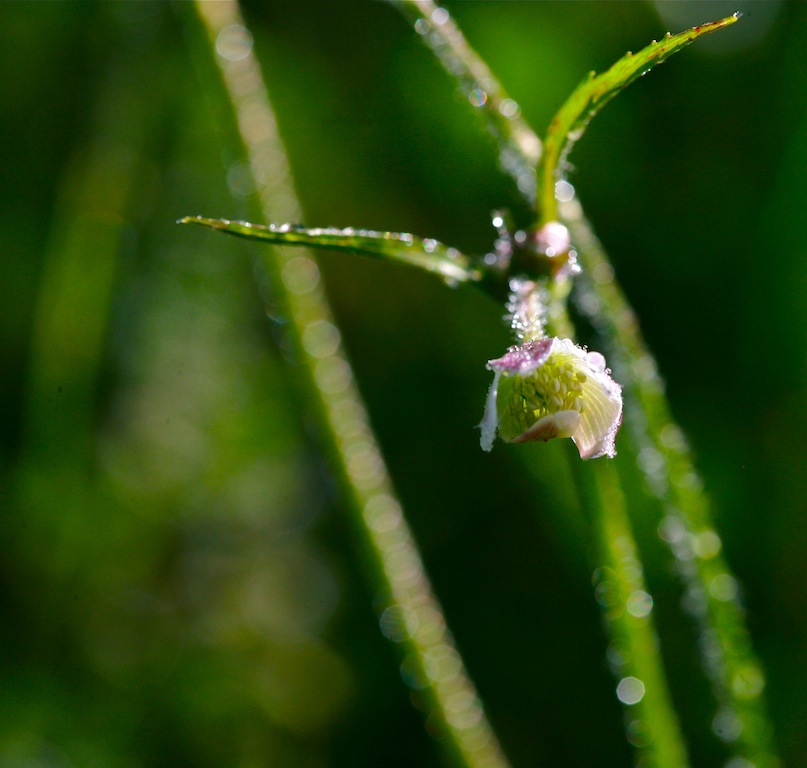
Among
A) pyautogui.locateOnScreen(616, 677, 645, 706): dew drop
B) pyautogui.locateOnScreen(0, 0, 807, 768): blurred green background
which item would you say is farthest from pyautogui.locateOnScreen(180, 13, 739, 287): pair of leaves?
pyautogui.locateOnScreen(0, 0, 807, 768): blurred green background

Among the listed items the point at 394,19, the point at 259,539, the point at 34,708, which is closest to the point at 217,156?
the point at 394,19

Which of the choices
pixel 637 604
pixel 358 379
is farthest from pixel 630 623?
pixel 358 379

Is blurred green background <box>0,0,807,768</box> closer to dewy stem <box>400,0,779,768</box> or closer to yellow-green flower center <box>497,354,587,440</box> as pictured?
dewy stem <box>400,0,779,768</box>

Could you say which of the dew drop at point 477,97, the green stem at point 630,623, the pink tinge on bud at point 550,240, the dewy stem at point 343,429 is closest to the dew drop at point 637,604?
the green stem at point 630,623

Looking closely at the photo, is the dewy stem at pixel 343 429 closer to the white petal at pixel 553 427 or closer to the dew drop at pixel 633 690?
the dew drop at pixel 633 690

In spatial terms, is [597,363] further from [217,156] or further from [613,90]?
[217,156]

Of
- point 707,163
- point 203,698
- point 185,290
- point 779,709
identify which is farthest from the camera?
point 185,290

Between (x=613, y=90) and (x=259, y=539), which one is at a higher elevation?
(x=613, y=90)
